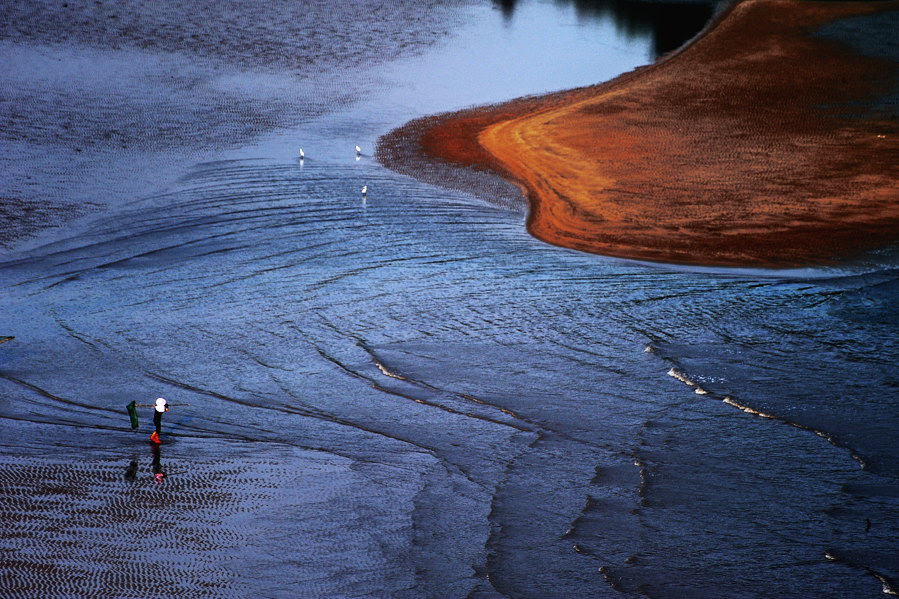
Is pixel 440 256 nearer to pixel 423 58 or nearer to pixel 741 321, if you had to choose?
pixel 741 321

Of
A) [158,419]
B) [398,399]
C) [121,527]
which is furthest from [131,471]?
[398,399]

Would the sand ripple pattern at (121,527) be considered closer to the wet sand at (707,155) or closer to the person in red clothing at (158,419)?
the person in red clothing at (158,419)

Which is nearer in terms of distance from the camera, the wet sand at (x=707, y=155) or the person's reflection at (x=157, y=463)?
the person's reflection at (x=157, y=463)

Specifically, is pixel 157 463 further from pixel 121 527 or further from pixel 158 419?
pixel 121 527

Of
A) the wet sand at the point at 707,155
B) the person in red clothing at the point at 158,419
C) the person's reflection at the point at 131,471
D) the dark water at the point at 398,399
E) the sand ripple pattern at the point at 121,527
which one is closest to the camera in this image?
the sand ripple pattern at the point at 121,527

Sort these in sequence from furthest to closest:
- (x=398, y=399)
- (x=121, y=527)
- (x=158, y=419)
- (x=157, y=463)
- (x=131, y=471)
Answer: (x=398, y=399), (x=158, y=419), (x=157, y=463), (x=131, y=471), (x=121, y=527)

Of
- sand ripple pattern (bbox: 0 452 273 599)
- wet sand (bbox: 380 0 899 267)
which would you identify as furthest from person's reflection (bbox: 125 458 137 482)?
wet sand (bbox: 380 0 899 267)

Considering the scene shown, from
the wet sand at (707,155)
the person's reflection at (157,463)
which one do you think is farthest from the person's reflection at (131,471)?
the wet sand at (707,155)
